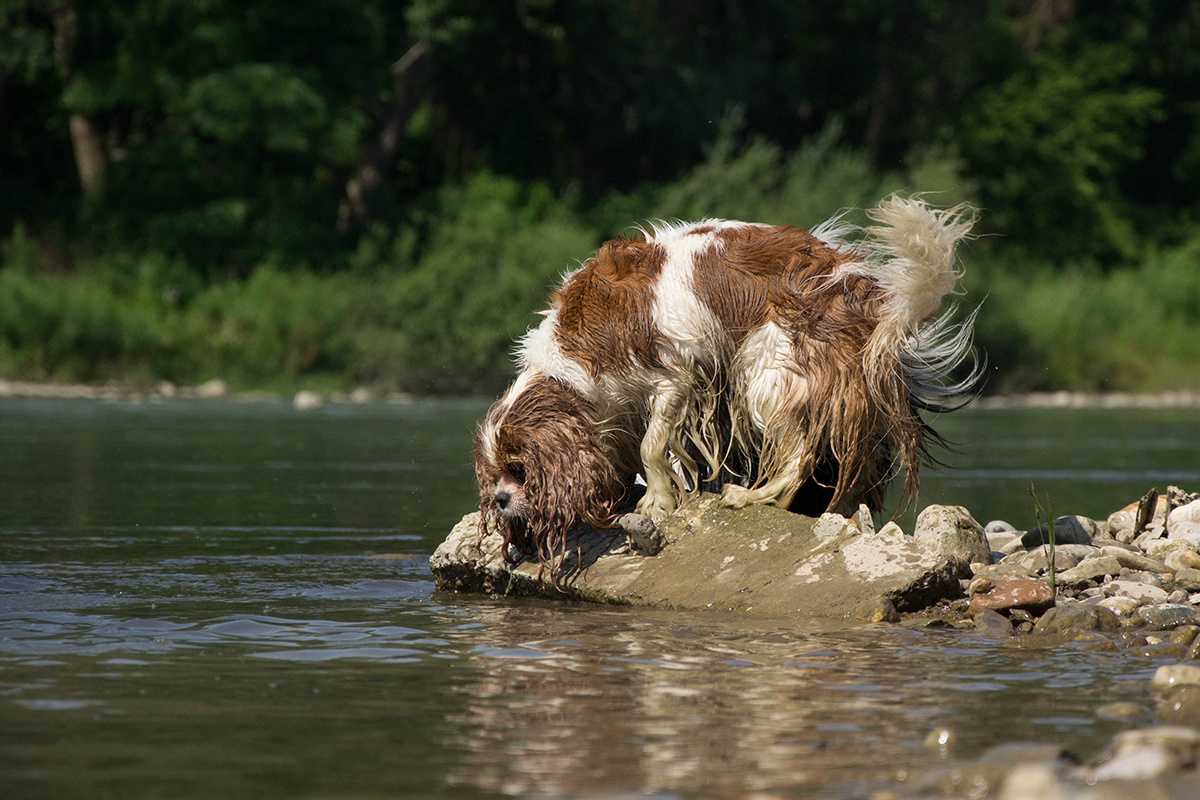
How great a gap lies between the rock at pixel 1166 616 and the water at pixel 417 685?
63cm

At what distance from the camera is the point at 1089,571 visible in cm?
612

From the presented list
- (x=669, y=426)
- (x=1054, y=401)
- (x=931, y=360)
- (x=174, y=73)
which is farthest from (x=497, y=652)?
(x=174, y=73)

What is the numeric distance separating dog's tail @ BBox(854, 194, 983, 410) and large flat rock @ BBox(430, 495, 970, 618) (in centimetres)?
69

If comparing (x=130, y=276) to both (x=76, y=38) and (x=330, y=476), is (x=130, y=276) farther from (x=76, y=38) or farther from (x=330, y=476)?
(x=330, y=476)

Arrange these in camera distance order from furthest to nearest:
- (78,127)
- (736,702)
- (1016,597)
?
(78,127)
(1016,597)
(736,702)

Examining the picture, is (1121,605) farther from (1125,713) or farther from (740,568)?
(1125,713)

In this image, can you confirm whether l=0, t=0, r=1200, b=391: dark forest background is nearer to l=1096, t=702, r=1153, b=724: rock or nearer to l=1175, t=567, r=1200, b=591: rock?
l=1175, t=567, r=1200, b=591: rock

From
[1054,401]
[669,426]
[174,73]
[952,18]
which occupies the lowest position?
[1054,401]

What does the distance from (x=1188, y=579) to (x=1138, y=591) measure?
0.41 metres

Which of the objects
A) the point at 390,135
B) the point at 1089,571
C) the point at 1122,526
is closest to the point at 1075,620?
the point at 1089,571

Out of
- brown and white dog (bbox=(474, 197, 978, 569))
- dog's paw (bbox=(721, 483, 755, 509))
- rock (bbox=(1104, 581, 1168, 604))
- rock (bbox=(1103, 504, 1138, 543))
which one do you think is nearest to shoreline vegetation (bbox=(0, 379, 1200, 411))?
rock (bbox=(1103, 504, 1138, 543))

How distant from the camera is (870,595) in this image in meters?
5.63

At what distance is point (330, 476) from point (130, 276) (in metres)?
19.9

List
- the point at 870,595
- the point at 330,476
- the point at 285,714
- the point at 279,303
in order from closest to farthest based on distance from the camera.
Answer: the point at 285,714 < the point at 870,595 < the point at 330,476 < the point at 279,303
